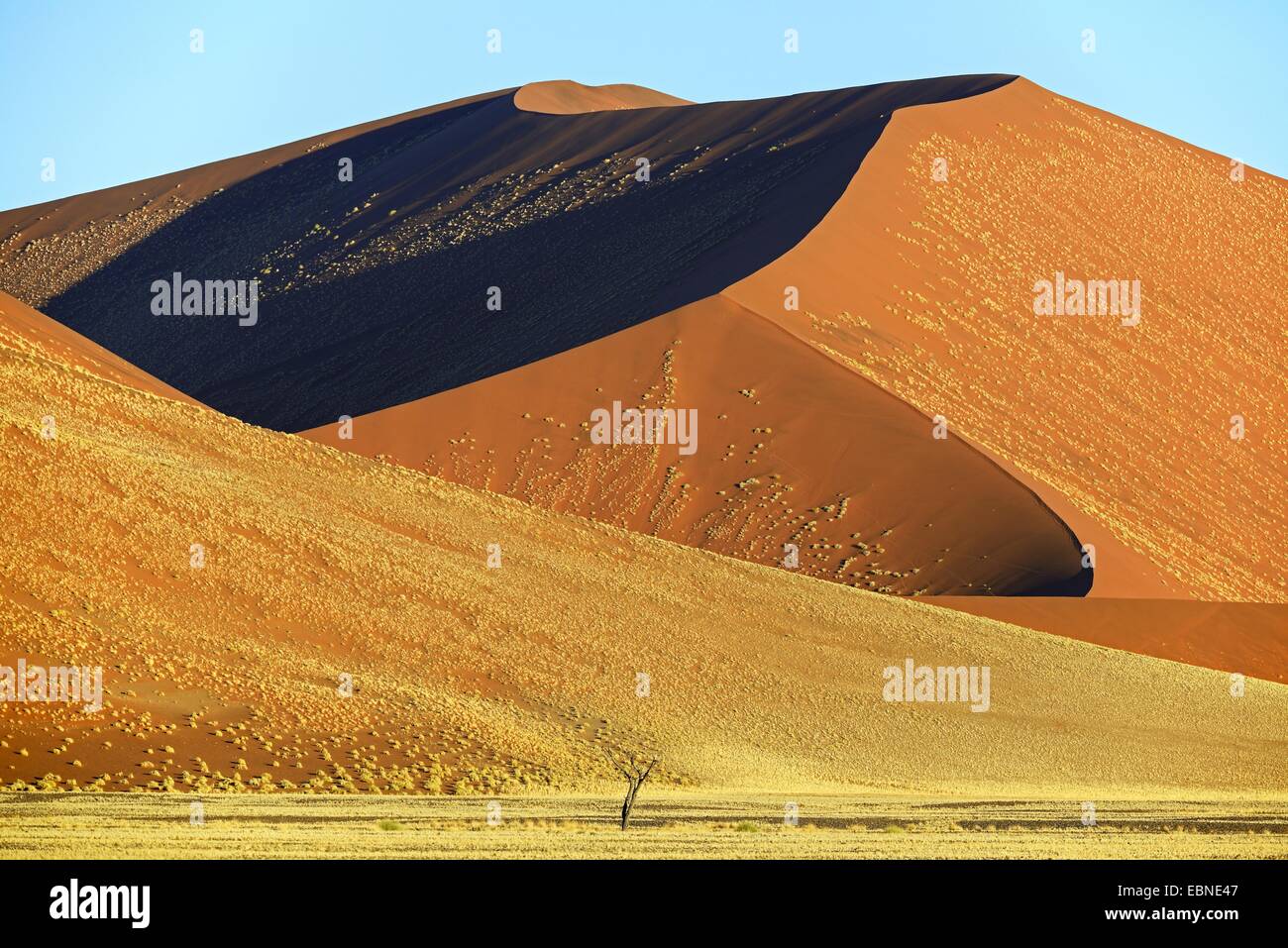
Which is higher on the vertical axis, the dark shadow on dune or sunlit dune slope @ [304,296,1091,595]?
the dark shadow on dune

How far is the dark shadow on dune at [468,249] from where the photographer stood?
214 ft

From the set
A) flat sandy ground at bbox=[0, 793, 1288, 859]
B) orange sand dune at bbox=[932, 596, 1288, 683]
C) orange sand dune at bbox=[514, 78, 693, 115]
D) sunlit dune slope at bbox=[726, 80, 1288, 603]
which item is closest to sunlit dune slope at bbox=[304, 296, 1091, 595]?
orange sand dune at bbox=[932, 596, 1288, 683]

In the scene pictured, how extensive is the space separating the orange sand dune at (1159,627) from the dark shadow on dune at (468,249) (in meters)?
19.0

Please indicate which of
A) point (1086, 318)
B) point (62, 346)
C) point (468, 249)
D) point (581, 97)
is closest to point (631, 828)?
point (62, 346)

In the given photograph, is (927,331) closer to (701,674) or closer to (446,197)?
(701,674)

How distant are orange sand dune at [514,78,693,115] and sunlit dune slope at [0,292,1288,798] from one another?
7183cm

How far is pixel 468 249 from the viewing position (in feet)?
278

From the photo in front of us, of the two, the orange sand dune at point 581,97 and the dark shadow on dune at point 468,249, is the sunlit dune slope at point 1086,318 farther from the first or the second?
the orange sand dune at point 581,97

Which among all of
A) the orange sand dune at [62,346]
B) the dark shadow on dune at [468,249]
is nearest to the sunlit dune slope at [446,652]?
the orange sand dune at [62,346]

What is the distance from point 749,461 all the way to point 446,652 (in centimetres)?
1588

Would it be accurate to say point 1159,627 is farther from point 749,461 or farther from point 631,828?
point 631,828

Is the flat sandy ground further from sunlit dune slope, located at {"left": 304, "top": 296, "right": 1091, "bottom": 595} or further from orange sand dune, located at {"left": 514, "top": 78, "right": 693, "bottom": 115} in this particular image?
orange sand dune, located at {"left": 514, "top": 78, "right": 693, "bottom": 115}

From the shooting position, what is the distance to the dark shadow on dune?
6519cm

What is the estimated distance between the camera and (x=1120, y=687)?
34.9 meters
